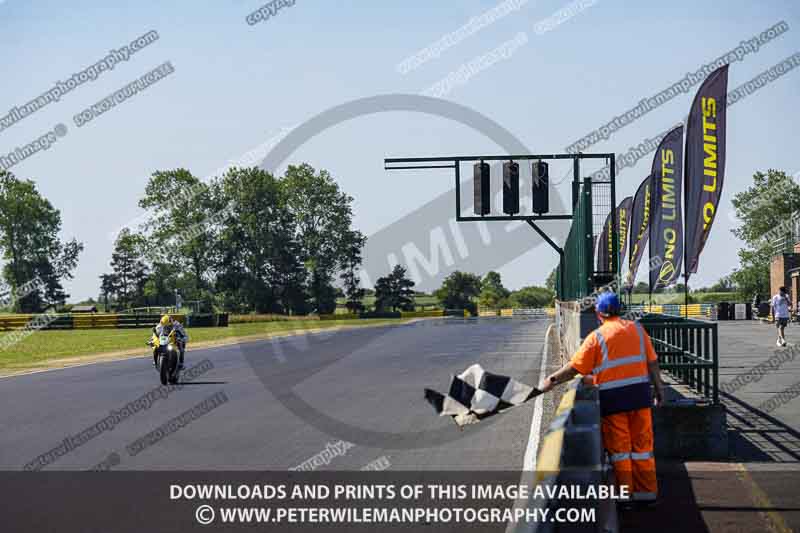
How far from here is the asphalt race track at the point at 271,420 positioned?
942 centimetres

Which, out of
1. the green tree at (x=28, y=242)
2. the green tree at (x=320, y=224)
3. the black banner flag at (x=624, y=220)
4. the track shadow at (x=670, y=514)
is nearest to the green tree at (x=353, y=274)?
the green tree at (x=320, y=224)

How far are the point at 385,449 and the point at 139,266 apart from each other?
136 m

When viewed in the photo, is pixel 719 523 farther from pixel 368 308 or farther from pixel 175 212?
pixel 368 308

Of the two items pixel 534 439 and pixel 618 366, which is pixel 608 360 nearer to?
pixel 618 366

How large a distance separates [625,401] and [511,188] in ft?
70.0

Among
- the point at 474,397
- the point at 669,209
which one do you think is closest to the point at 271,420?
the point at 474,397

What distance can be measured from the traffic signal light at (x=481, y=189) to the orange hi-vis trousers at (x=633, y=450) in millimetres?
21490

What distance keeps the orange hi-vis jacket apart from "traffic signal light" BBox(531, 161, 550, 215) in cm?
2049

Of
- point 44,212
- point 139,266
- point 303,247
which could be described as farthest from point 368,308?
point 139,266

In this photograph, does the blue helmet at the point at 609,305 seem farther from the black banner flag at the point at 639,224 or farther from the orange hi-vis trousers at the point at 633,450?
the black banner flag at the point at 639,224

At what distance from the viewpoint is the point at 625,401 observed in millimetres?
7031

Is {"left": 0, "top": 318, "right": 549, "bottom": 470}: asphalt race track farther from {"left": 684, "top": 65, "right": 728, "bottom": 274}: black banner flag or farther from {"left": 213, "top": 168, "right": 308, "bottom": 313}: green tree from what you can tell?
{"left": 213, "top": 168, "right": 308, "bottom": 313}: green tree

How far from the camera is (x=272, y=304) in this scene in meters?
89.9

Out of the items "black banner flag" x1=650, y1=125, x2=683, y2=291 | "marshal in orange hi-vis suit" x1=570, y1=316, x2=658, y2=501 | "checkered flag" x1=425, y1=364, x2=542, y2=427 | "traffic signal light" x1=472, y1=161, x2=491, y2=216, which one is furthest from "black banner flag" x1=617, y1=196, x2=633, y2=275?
"checkered flag" x1=425, y1=364, x2=542, y2=427
